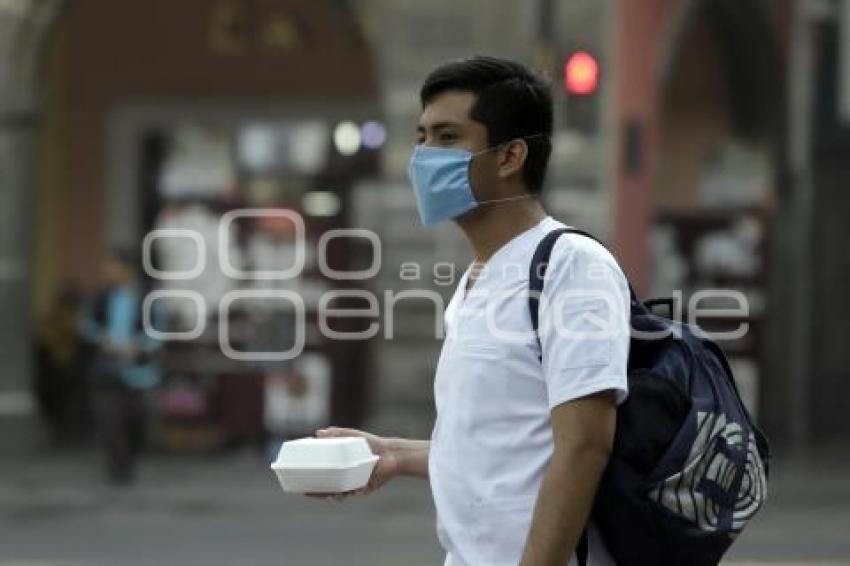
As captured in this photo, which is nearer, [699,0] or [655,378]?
[655,378]

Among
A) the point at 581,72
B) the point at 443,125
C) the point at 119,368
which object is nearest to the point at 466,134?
the point at 443,125

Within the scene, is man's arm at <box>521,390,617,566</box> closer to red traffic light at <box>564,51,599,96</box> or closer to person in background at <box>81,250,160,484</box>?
red traffic light at <box>564,51,599,96</box>

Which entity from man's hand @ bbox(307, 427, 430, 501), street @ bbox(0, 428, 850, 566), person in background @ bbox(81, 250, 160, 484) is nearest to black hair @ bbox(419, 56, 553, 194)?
man's hand @ bbox(307, 427, 430, 501)

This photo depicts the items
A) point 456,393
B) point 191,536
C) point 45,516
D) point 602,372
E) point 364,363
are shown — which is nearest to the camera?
point 602,372

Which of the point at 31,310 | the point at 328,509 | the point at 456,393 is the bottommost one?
the point at 328,509

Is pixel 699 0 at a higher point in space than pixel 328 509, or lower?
higher

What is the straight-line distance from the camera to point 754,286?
1955 cm

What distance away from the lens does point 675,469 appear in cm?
325

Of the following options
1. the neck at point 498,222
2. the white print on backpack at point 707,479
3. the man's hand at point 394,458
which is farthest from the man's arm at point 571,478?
the man's hand at point 394,458

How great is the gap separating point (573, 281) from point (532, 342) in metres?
0.13

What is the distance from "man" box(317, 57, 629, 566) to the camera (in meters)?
3.26

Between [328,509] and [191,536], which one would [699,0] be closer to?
[328,509]

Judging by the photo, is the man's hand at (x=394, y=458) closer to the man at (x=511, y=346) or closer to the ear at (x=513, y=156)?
the man at (x=511, y=346)

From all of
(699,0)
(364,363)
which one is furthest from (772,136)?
(364,363)
